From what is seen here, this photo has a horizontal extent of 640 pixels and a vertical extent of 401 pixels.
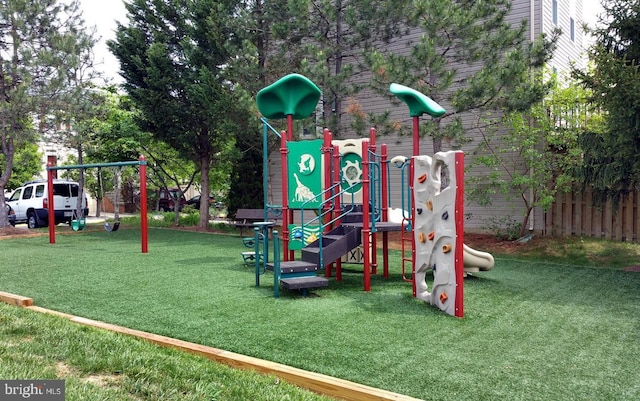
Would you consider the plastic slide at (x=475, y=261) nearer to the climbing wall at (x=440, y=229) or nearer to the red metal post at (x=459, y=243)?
the climbing wall at (x=440, y=229)

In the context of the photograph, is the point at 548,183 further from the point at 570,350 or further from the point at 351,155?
the point at 570,350

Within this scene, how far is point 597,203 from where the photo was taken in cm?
1049

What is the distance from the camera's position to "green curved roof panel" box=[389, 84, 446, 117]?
21.6 ft

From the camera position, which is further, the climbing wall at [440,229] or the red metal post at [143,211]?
the red metal post at [143,211]

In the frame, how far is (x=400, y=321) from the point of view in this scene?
5281 millimetres

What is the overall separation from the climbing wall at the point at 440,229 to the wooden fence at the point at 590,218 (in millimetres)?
6049

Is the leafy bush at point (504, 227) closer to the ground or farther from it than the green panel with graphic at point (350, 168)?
closer to the ground

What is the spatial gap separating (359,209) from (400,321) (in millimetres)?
3643

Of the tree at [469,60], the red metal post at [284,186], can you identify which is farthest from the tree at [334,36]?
the red metal post at [284,186]

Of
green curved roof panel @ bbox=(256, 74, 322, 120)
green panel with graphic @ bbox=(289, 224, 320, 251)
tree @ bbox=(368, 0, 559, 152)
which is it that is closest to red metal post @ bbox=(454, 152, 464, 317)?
green panel with graphic @ bbox=(289, 224, 320, 251)

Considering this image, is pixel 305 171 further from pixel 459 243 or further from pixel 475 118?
pixel 475 118

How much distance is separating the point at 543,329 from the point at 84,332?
4.46 m

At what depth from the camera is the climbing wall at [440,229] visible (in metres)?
5.46

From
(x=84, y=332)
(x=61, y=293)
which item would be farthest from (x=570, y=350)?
(x=61, y=293)
